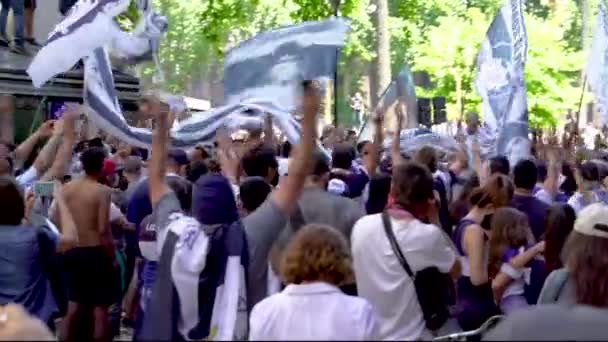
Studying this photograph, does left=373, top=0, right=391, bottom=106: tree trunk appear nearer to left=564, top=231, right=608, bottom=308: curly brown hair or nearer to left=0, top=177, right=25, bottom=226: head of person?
left=0, top=177, right=25, bottom=226: head of person

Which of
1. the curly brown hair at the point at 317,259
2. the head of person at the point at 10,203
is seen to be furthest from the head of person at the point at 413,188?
the head of person at the point at 10,203

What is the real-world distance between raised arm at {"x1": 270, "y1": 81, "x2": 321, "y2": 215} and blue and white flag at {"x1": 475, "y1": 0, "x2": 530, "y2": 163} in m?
9.01

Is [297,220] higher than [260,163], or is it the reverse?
[260,163]

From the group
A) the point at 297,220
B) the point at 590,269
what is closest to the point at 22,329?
the point at 590,269

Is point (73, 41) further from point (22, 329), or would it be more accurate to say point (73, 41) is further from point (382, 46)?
point (382, 46)

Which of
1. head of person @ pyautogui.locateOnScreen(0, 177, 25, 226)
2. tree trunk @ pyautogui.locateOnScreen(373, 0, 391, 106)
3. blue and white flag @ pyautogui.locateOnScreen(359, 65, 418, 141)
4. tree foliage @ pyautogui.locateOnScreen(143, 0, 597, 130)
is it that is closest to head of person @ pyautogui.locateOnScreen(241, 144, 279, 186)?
head of person @ pyautogui.locateOnScreen(0, 177, 25, 226)

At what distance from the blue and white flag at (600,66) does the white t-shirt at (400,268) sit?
13282mm

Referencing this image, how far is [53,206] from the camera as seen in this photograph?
32.3 feet

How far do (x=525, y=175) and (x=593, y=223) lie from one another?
4107 millimetres

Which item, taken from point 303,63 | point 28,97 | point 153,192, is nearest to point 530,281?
point 153,192

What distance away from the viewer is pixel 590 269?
17.3 ft

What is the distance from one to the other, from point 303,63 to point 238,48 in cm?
62

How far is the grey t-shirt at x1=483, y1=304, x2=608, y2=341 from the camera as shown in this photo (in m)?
3.14

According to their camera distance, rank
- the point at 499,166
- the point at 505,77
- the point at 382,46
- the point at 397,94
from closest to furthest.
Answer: the point at 499,166, the point at 397,94, the point at 505,77, the point at 382,46
